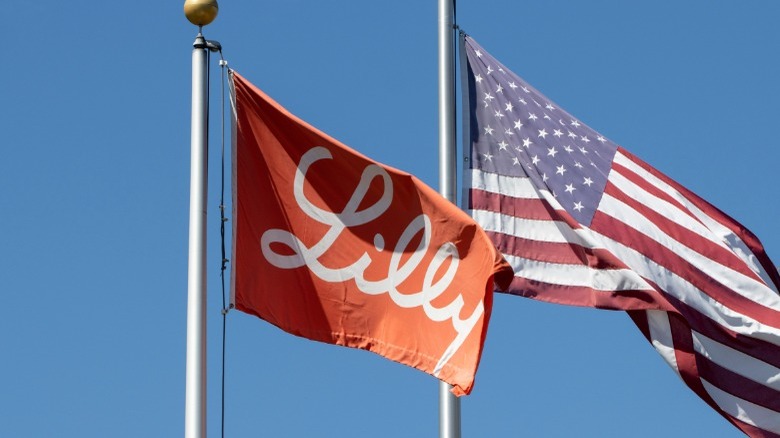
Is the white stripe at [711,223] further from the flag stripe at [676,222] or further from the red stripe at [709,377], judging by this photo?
the red stripe at [709,377]

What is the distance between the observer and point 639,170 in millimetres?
19219

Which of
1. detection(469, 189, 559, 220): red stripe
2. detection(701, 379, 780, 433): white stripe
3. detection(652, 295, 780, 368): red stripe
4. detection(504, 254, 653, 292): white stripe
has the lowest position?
detection(701, 379, 780, 433): white stripe

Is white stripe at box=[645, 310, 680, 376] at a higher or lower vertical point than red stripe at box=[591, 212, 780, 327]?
lower

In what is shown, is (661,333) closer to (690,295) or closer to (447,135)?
(690,295)

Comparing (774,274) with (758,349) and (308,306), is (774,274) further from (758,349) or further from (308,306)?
(308,306)

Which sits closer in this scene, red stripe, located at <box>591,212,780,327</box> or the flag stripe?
red stripe, located at <box>591,212,780,327</box>

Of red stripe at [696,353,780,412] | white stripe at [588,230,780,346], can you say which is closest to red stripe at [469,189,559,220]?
white stripe at [588,230,780,346]

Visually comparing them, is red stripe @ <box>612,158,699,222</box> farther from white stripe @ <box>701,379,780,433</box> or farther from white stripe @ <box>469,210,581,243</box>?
white stripe @ <box>701,379,780,433</box>

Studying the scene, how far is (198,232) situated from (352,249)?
4.93 ft

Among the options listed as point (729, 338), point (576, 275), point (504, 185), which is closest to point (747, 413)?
point (729, 338)

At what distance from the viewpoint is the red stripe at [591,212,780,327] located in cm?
1823

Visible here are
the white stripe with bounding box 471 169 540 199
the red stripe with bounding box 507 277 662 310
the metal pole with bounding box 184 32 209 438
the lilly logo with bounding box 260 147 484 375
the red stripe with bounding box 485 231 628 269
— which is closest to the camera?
the metal pole with bounding box 184 32 209 438

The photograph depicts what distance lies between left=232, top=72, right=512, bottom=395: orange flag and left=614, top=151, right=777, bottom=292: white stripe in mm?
4596

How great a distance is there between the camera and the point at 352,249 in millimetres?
14938
